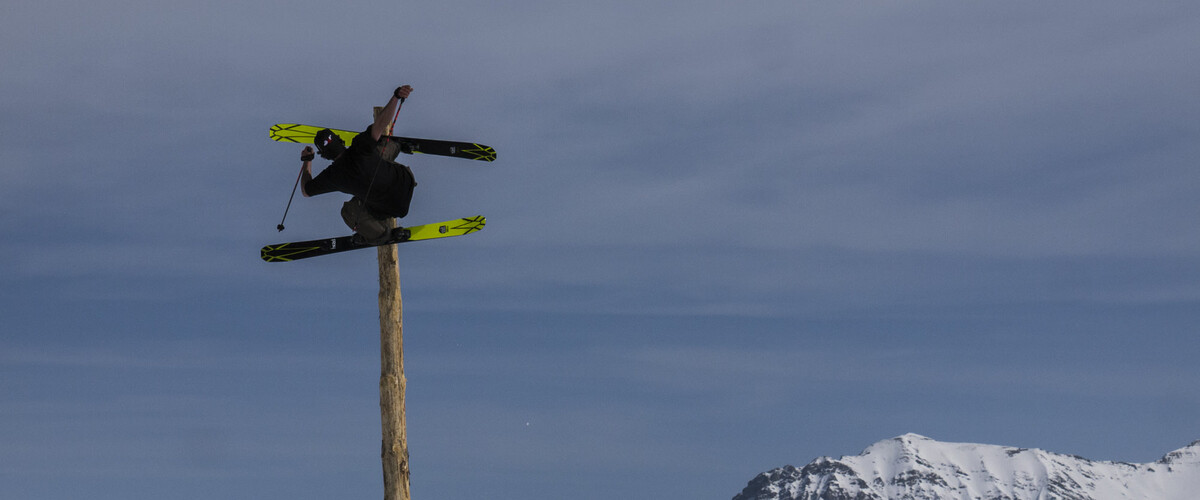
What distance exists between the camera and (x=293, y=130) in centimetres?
1889

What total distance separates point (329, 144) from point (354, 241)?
2010 millimetres

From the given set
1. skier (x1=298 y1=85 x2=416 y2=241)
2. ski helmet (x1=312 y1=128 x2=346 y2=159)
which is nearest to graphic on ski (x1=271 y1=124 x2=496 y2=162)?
skier (x1=298 y1=85 x2=416 y2=241)

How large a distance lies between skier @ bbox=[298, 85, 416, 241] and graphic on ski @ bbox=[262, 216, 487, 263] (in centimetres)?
26

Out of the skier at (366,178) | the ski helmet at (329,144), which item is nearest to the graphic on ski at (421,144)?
the skier at (366,178)

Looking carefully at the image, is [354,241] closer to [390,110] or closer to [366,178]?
[366,178]

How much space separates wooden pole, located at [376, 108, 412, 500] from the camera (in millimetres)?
17516

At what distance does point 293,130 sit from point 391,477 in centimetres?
579

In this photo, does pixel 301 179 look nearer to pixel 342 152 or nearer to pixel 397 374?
pixel 342 152

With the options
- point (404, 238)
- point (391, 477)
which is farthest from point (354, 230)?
point (391, 477)

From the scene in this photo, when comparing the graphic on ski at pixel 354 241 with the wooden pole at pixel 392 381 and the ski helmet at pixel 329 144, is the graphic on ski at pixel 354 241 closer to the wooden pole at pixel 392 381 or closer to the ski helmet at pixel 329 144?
the wooden pole at pixel 392 381

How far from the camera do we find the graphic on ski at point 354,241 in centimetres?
1830

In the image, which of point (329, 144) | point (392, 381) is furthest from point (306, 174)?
point (392, 381)

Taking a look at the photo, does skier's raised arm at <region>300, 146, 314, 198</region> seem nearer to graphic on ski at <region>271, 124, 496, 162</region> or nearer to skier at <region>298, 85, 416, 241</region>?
skier at <region>298, 85, 416, 241</region>

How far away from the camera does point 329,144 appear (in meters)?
16.9
